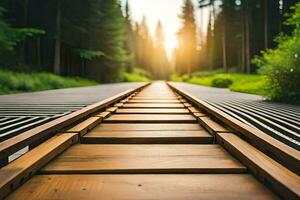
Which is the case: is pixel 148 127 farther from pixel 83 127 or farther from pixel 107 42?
pixel 107 42

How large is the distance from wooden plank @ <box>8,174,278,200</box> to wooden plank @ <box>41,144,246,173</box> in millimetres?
89

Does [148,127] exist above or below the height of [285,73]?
below

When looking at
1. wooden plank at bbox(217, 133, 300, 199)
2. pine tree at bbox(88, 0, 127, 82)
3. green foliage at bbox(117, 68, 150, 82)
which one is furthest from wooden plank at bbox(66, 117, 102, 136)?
green foliage at bbox(117, 68, 150, 82)

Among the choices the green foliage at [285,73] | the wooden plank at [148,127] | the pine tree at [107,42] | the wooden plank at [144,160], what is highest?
the pine tree at [107,42]

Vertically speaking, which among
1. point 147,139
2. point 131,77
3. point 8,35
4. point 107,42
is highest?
point 107,42

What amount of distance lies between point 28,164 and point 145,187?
84 centimetres

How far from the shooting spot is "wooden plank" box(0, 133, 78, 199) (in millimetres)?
1760

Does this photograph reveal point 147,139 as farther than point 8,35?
No

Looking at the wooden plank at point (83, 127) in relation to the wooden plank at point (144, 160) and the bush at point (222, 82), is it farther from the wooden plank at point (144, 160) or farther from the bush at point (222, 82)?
the bush at point (222, 82)

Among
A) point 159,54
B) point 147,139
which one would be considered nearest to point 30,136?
point 147,139

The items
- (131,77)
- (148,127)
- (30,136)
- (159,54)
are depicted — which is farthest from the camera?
(159,54)

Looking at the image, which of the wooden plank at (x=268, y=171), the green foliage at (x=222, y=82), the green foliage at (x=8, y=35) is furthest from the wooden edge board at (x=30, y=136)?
the green foliage at (x=222, y=82)

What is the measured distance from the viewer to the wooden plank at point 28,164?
1.76 metres

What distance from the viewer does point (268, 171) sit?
1.91 m
